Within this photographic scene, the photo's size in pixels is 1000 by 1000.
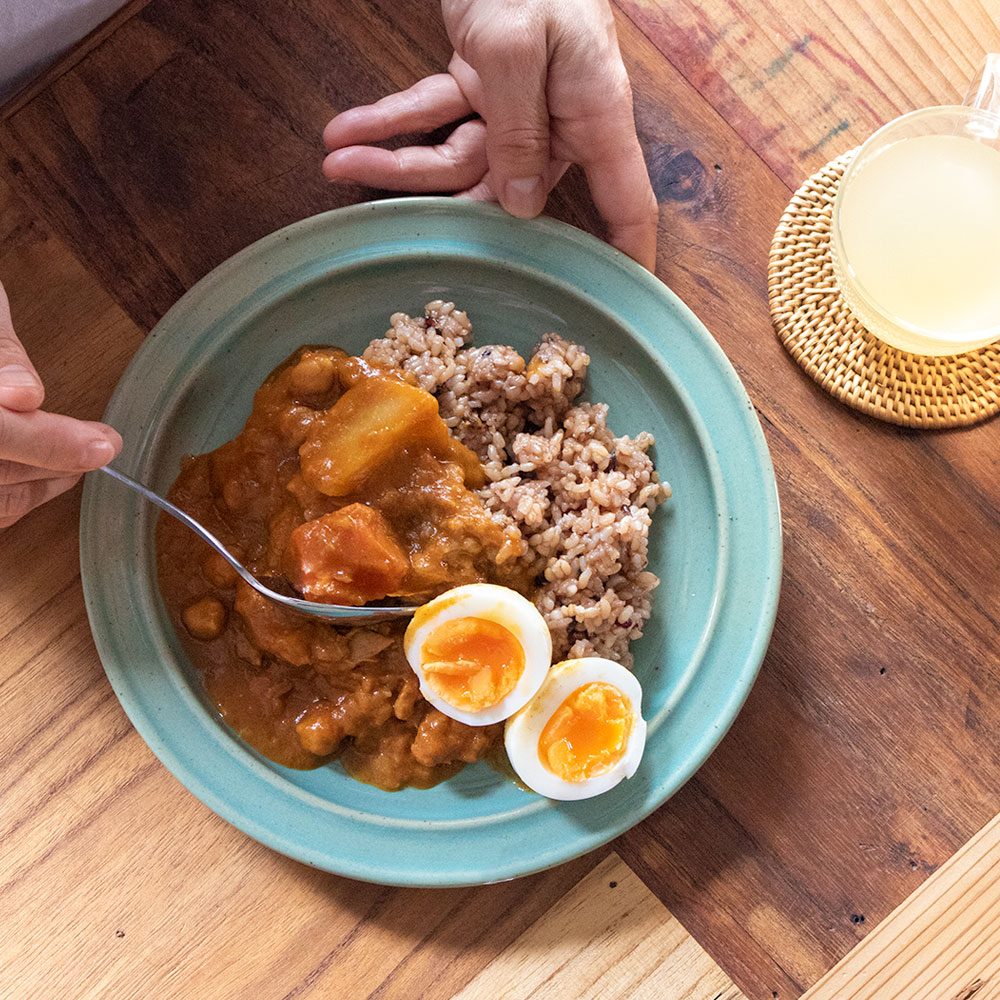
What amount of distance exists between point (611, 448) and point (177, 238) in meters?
1.08

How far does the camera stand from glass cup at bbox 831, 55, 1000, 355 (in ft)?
5.82

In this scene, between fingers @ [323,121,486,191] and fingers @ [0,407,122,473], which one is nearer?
fingers @ [0,407,122,473]

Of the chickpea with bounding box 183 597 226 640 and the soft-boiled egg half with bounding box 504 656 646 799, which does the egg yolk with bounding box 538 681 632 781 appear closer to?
the soft-boiled egg half with bounding box 504 656 646 799

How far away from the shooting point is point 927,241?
1.78m

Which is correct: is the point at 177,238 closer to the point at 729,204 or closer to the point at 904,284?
the point at 729,204

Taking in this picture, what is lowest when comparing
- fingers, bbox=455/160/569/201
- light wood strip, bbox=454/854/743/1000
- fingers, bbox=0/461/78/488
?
light wood strip, bbox=454/854/743/1000

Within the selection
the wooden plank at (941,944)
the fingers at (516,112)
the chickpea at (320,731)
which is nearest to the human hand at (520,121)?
the fingers at (516,112)

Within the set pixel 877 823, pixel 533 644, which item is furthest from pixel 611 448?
pixel 877 823

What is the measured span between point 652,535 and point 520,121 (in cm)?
90

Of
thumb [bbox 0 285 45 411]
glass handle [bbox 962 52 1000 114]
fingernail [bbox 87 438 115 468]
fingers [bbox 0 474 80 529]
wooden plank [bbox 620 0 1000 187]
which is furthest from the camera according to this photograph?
wooden plank [bbox 620 0 1000 187]

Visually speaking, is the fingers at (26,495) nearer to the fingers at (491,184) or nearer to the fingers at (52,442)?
the fingers at (52,442)

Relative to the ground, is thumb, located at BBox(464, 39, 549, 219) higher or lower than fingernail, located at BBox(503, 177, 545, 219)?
higher

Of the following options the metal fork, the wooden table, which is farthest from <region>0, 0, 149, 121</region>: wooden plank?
the metal fork

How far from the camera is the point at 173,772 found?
178 centimetres
